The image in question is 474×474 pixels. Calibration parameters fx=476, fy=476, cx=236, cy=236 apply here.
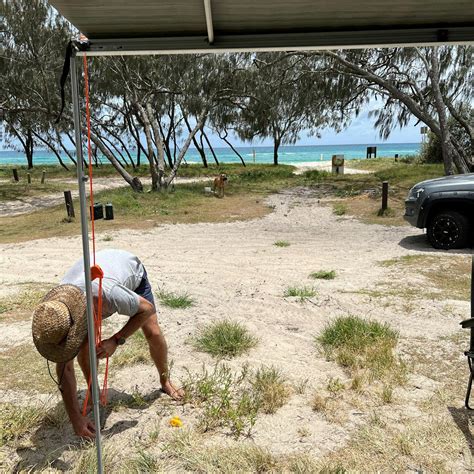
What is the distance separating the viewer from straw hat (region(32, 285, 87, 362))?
8.31ft

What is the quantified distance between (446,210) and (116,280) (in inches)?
253

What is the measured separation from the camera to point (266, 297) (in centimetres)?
585

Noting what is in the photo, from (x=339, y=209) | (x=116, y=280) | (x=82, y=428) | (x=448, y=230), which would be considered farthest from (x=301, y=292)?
(x=339, y=209)

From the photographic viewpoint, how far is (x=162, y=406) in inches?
136

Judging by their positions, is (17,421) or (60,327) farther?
(17,421)

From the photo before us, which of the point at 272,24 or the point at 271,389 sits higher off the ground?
the point at 272,24

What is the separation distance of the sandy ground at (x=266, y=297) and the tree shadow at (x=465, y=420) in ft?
0.79

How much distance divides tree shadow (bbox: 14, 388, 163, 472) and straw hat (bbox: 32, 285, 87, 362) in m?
0.71

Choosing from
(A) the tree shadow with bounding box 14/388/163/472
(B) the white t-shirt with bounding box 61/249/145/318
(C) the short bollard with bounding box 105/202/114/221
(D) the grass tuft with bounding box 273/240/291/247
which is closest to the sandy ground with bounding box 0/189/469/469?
(A) the tree shadow with bounding box 14/388/163/472

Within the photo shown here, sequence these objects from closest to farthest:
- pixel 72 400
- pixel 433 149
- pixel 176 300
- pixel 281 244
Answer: pixel 72 400 → pixel 176 300 → pixel 281 244 → pixel 433 149

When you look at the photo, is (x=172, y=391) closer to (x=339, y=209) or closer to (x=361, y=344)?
(x=361, y=344)

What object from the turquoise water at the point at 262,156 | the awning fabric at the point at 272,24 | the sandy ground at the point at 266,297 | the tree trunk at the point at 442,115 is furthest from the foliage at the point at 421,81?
the turquoise water at the point at 262,156

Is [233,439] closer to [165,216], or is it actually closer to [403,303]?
[403,303]

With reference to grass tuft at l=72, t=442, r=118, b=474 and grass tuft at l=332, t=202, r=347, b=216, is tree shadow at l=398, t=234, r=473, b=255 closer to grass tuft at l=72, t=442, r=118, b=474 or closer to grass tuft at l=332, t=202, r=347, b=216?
grass tuft at l=332, t=202, r=347, b=216
